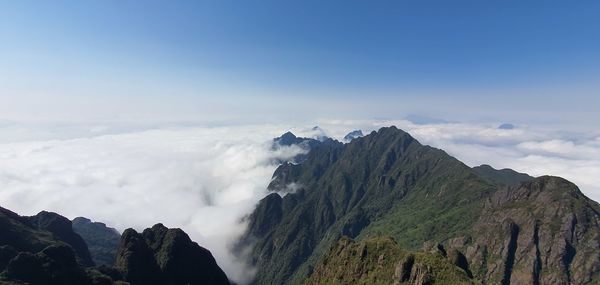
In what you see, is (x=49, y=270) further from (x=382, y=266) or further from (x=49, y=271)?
(x=382, y=266)

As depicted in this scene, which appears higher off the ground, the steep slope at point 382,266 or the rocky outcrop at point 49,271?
the steep slope at point 382,266

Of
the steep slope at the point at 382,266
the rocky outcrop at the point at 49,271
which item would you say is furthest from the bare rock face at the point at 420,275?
the rocky outcrop at the point at 49,271

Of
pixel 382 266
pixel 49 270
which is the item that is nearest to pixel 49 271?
pixel 49 270

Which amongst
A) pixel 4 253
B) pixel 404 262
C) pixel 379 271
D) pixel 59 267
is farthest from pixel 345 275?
pixel 4 253

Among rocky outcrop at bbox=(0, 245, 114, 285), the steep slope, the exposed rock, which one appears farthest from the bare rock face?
the exposed rock

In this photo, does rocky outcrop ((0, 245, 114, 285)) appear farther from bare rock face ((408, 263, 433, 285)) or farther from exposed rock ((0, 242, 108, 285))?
bare rock face ((408, 263, 433, 285))

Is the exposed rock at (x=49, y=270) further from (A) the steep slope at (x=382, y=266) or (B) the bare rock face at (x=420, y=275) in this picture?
(B) the bare rock face at (x=420, y=275)

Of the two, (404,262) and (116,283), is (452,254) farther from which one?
(116,283)

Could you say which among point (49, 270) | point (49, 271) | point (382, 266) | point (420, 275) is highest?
point (420, 275)
